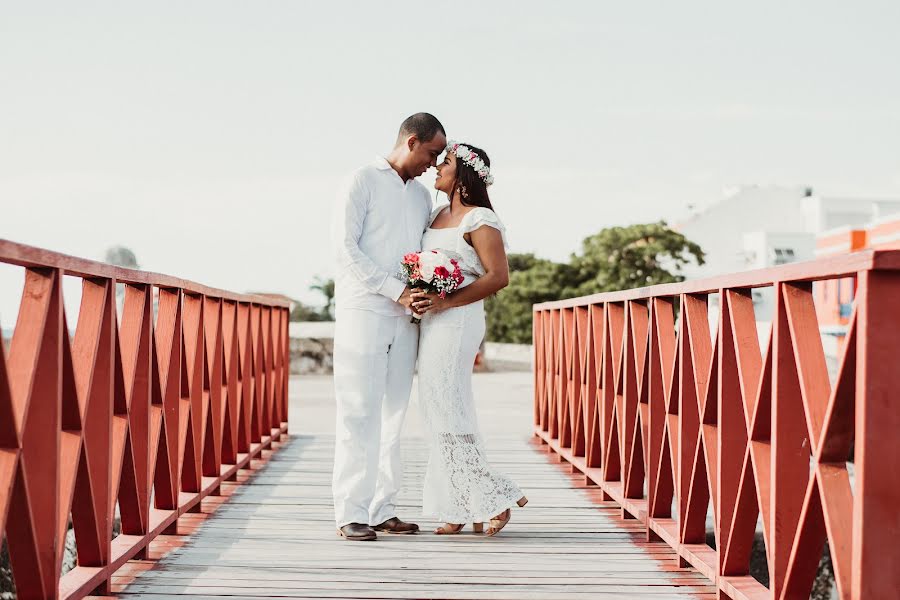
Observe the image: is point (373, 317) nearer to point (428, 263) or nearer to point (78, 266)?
point (428, 263)

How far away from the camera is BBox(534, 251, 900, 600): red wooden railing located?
210 centimetres

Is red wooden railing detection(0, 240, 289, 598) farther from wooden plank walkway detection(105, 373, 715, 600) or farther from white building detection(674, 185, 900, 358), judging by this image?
white building detection(674, 185, 900, 358)

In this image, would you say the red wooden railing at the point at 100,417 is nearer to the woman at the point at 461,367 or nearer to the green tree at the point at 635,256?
the woman at the point at 461,367

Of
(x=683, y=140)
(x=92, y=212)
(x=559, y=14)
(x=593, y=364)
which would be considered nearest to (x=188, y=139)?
(x=92, y=212)

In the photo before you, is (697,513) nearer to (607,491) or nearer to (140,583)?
(607,491)

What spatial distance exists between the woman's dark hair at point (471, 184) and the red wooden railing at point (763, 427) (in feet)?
2.32

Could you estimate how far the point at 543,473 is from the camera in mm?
6137

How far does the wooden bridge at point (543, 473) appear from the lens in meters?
2.31

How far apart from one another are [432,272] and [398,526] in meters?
0.98

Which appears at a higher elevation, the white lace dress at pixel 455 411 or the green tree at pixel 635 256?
the green tree at pixel 635 256

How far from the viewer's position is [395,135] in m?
4.33

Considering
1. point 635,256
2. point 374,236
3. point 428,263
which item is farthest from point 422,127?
point 635,256

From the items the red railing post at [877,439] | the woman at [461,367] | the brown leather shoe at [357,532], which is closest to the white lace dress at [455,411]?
the woman at [461,367]

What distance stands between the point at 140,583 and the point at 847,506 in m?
2.09
